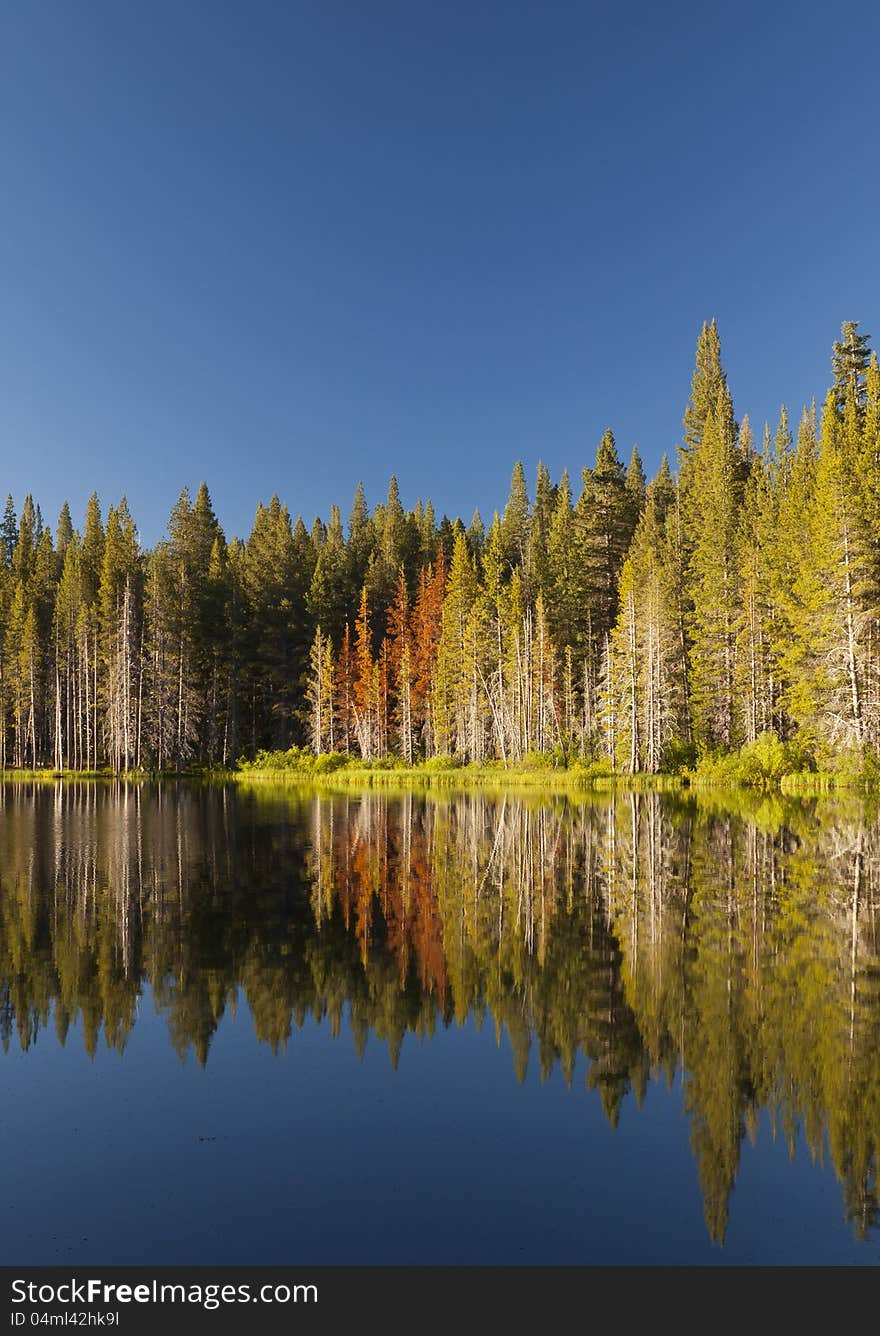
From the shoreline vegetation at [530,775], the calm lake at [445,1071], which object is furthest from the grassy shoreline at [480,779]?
the calm lake at [445,1071]

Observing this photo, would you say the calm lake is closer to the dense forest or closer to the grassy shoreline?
the grassy shoreline

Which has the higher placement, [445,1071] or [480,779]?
[445,1071]

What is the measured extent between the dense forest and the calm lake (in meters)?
32.0

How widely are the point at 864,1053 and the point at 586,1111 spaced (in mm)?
3153

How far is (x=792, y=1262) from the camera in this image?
5.83 metres

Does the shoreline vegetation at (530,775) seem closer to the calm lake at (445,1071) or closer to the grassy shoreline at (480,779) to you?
the grassy shoreline at (480,779)

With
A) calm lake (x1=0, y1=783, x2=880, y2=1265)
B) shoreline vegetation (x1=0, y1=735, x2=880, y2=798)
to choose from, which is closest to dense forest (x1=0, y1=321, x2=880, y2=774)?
shoreline vegetation (x1=0, y1=735, x2=880, y2=798)

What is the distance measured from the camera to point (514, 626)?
2741 inches

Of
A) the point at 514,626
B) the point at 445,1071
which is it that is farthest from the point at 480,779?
the point at 445,1071

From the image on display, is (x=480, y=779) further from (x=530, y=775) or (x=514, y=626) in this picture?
(x=514, y=626)

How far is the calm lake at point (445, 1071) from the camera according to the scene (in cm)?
632

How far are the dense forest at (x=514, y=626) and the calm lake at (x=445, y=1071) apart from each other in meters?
32.0

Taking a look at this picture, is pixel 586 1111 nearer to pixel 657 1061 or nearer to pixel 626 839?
pixel 657 1061

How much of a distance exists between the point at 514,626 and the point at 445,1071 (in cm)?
6109
